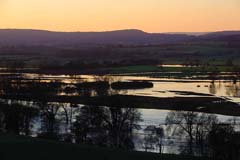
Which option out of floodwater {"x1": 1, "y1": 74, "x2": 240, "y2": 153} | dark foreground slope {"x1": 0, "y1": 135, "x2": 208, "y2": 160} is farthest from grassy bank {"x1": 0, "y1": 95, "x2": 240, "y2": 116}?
dark foreground slope {"x1": 0, "y1": 135, "x2": 208, "y2": 160}

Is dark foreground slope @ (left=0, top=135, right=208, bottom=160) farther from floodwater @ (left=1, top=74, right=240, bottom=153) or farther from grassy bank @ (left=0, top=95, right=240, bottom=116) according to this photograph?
grassy bank @ (left=0, top=95, right=240, bottom=116)

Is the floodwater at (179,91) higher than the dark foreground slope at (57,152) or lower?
higher

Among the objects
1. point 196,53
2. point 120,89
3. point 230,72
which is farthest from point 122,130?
point 196,53

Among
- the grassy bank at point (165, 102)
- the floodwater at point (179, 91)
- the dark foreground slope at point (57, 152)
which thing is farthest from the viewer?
the grassy bank at point (165, 102)

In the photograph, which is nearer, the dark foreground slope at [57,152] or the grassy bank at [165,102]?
the dark foreground slope at [57,152]

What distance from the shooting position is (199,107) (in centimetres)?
5100

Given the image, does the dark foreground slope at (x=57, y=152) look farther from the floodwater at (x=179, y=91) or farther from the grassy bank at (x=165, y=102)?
the grassy bank at (x=165, y=102)

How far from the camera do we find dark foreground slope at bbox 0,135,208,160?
2541 cm

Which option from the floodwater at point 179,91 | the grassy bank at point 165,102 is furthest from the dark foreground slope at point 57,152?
the grassy bank at point 165,102

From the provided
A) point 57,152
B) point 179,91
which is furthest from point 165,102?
point 57,152

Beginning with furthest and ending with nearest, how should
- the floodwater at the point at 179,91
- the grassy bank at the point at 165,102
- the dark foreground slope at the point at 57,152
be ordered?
the grassy bank at the point at 165,102 → the floodwater at the point at 179,91 → the dark foreground slope at the point at 57,152

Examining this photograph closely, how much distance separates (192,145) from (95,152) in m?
8.49

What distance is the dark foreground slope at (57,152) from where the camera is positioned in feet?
83.4

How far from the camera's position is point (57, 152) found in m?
26.3
